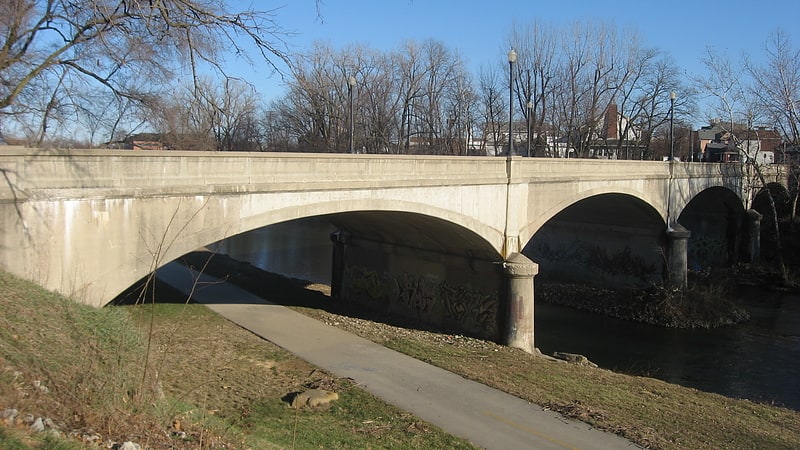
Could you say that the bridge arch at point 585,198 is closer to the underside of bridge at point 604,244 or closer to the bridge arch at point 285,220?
the underside of bridge at point 604,244

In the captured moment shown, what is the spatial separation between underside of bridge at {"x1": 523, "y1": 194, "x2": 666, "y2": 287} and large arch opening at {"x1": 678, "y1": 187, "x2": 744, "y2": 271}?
6.77m

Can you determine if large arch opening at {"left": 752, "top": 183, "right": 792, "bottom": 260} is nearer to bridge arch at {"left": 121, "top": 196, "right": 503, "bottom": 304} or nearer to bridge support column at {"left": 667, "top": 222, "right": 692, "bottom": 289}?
bridge support column at {"left": 667, "top": 222, "right": 692, "bottom": 289}

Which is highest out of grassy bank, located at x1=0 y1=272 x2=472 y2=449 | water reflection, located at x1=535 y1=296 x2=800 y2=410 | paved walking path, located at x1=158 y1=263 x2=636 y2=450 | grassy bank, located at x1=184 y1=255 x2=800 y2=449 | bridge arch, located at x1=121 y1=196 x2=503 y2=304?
bridge arch, located at x1=121 y1=196 x2=503 y2=304

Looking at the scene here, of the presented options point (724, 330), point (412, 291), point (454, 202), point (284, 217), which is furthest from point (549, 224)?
point (284, 217)

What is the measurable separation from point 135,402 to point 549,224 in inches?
1079

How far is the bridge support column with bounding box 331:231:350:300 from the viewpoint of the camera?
21.7m

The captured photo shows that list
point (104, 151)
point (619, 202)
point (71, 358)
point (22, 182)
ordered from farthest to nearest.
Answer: point (619, 202), point (104, 151), point (22, 182), point (71, 358)

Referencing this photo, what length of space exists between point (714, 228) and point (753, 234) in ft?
6.68

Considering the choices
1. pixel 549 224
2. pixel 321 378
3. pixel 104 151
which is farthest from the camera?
pixel 549 224

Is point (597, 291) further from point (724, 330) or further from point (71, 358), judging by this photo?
point (71, 358)

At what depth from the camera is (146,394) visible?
6000mm

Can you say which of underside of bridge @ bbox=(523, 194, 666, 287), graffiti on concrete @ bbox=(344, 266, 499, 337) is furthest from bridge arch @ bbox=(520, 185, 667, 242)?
graffiti on concrete @ bbox=(344, 266, 499, 337)

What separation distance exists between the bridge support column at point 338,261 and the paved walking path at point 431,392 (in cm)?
502

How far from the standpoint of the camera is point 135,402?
18.4ft
